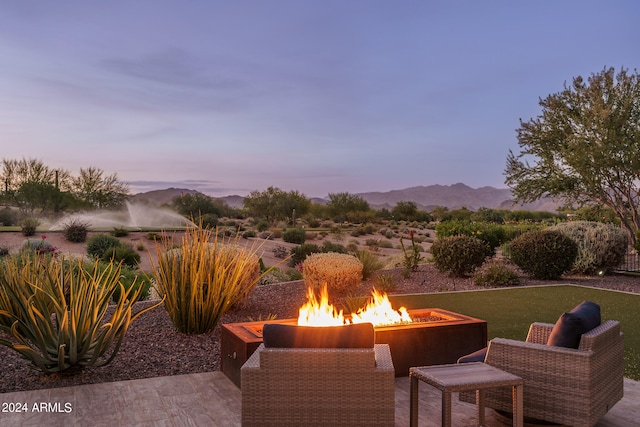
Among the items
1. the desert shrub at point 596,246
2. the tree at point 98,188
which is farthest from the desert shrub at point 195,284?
the tree at point 98,188

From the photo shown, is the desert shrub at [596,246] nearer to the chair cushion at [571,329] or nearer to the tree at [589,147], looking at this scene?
the tree at [589,147]

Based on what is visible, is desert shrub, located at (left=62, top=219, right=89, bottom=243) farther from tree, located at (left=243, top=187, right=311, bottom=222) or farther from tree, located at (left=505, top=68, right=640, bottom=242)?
tree, located at (left=243, top=187, right=311, bottom=222)

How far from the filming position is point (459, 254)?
14125 millimetres

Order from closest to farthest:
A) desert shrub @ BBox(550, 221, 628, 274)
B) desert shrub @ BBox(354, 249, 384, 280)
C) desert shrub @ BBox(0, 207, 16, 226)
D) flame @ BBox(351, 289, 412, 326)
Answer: flame @ BBox(351, 289, 412, 326)
desert shrub @ BBox(354, 249, 384, 280)
desert shrub @ BBox(550, 221, 628, 274)
desert shrub @ BBox(0, 207, 16, 226)

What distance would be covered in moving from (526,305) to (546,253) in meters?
3.83

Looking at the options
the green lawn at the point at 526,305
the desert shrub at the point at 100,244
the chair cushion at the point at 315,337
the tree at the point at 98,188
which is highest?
the tree at the point at 98,188

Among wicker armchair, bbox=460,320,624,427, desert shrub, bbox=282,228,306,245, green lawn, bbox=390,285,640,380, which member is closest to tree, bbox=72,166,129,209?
desert shrub, bbox=282,228,306,245

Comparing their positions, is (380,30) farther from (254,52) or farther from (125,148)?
(125,148)

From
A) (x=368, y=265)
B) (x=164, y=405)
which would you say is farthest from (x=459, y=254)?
(x=164, y=405)

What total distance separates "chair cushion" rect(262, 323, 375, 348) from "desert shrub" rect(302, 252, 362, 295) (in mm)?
5963

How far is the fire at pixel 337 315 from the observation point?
5.33m

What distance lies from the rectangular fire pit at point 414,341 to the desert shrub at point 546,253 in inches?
346

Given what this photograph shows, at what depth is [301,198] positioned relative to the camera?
5169 cm

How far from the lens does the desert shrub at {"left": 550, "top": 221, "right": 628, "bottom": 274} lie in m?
14.9
